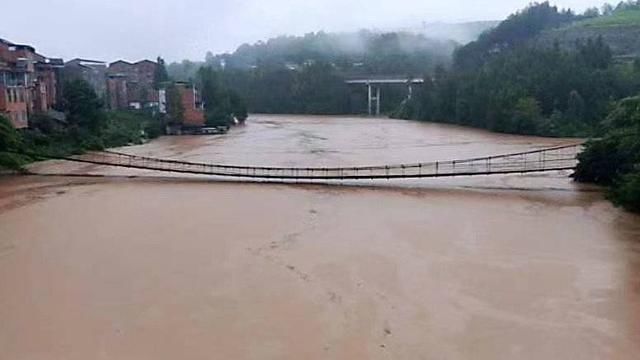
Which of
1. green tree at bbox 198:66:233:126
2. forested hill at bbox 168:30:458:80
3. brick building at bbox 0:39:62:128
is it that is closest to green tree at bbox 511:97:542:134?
green tree at bbox 198:66:233:126

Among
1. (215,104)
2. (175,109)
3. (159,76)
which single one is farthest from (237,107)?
(175,109)

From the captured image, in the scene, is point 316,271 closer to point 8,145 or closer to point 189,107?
point 8,145

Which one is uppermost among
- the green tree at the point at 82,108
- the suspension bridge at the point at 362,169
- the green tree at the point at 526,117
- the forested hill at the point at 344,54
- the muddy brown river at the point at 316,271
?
the forested hill at the point at 344,54

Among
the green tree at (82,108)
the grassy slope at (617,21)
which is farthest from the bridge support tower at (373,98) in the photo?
the green tree at (82,108)

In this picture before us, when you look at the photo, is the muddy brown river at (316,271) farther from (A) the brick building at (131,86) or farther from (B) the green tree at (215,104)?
(A) the brick building at (131,86)

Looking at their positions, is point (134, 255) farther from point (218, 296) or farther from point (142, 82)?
point (142, 82)

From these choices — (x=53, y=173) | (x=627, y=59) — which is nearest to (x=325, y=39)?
(x=627, y=59)
